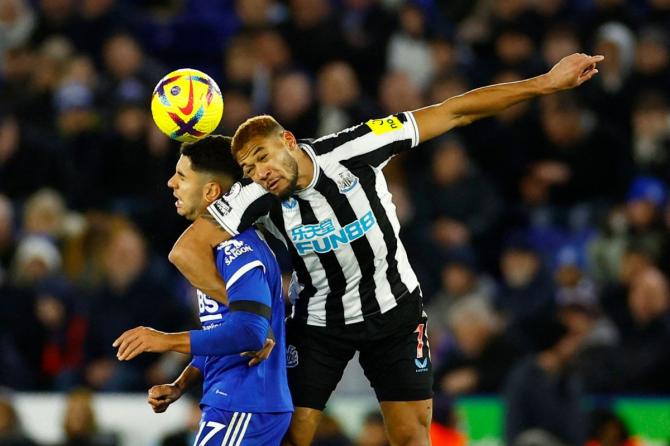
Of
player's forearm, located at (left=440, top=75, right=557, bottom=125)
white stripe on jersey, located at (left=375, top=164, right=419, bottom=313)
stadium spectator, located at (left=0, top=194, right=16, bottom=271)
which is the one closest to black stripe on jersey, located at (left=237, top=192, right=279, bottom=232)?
white stripe on jersey, located at (left=375, top=164, right=419, bottom=313)

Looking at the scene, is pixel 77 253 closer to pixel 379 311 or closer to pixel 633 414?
pixel 633 414

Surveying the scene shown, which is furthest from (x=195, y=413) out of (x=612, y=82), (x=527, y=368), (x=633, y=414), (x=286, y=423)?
(x=612, y=82)

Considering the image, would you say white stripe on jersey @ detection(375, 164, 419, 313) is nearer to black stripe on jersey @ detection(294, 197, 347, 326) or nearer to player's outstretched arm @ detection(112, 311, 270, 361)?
black stripe on jersey @ detection(294, 197, 347, 326)

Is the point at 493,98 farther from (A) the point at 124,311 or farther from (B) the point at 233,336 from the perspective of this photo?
(A) the point at 124,311

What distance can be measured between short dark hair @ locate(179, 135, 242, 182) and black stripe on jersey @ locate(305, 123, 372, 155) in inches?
16.8

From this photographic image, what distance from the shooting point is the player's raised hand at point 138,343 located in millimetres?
4824

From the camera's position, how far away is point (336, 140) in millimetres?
5871

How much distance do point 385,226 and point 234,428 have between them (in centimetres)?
134

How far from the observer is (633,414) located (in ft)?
28.9

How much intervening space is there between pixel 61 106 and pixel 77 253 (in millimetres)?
1719

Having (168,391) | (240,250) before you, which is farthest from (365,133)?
(168,391)

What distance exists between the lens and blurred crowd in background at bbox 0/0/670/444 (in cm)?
953

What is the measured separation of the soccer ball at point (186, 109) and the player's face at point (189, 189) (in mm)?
358

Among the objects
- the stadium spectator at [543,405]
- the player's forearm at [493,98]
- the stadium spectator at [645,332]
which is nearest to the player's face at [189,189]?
the player's forearm at [493,98]
